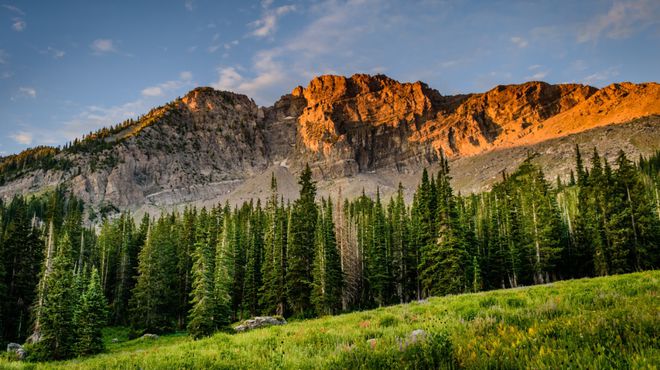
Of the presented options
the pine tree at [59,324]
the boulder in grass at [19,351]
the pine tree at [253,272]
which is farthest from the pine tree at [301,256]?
the boulder in grass at [19,351]

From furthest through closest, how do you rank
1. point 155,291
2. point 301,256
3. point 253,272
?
1. point 253,272
2. point 155,291
3. point 301,256

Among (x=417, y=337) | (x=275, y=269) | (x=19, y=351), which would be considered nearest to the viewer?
(x=417, y=337)

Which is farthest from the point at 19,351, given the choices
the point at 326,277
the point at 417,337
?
the point at 417,337

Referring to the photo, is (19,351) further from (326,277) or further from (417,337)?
(417,337)

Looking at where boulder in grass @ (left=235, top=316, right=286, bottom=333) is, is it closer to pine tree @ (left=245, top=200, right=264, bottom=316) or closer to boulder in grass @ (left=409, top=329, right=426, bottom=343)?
boulder in grass @ (left=409, top=329, right=426, bottom=343)

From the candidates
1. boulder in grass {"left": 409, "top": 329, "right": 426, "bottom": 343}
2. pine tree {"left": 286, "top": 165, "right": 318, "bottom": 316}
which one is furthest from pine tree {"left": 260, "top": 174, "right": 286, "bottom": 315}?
boulder in grass {"left": 409, "top": 329, "right": 426, "bottom": 343}

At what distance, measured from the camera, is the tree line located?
37.1 m

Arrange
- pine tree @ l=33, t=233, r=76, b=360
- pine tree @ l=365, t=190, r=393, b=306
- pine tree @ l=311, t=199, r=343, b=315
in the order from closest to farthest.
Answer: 1. pine tree @ l=33, t=233, r=76, b=360
2. pine tree @ l=311, t=199, r=343, b=315
3. pine tree @ l=365, t=190, r=393, b=306

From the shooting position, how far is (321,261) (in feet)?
145

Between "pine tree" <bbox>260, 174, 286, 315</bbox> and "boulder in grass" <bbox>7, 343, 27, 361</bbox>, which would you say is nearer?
"boulder in grass" <bbox>7, 343, 27, 361</bbox>

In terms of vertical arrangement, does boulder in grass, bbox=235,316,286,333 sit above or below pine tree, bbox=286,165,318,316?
below

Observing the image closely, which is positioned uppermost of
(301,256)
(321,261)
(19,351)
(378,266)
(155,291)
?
(301,256)

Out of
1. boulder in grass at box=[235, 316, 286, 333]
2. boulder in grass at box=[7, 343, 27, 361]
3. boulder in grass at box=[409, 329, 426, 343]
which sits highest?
boulder in grass at box=[409, 329, 426, 343]

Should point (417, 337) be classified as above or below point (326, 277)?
above
